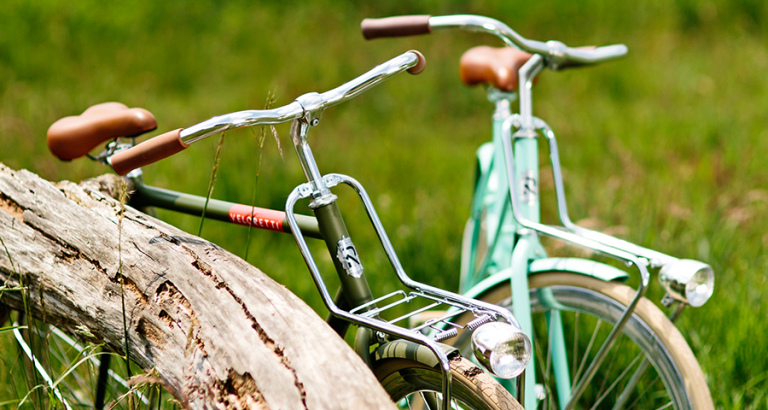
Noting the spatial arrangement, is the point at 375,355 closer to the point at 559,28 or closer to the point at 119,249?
the point at 119,249

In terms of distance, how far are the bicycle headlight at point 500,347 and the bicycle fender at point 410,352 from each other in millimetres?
53

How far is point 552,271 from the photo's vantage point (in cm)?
171

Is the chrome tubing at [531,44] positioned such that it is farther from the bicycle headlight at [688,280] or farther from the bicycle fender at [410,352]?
the bicycle fender at [410,352]

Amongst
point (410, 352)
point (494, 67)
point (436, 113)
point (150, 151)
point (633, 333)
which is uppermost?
point (436, 113)

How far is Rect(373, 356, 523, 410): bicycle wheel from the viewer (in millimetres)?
1113

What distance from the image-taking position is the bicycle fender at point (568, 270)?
5.30 ft

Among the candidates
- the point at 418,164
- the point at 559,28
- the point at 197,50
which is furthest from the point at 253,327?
the point at 559,28

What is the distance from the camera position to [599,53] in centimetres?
189

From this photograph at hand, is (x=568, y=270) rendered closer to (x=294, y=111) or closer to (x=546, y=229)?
(x=546, y=229)

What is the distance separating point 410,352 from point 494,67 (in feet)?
3.81

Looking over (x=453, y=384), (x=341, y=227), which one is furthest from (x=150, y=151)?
(x=453, y=384)

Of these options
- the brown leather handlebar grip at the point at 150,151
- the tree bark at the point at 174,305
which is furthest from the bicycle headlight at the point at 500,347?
the brown leather handlebar grip at the point at 150,151

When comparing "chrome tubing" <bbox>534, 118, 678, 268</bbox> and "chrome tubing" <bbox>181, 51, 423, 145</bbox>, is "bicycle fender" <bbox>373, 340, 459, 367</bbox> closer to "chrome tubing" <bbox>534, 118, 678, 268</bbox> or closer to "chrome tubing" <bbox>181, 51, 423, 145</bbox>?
"chrome tubing" <bbox>181, 51, 423, 145</bbox>

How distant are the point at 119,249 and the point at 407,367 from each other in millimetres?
632
